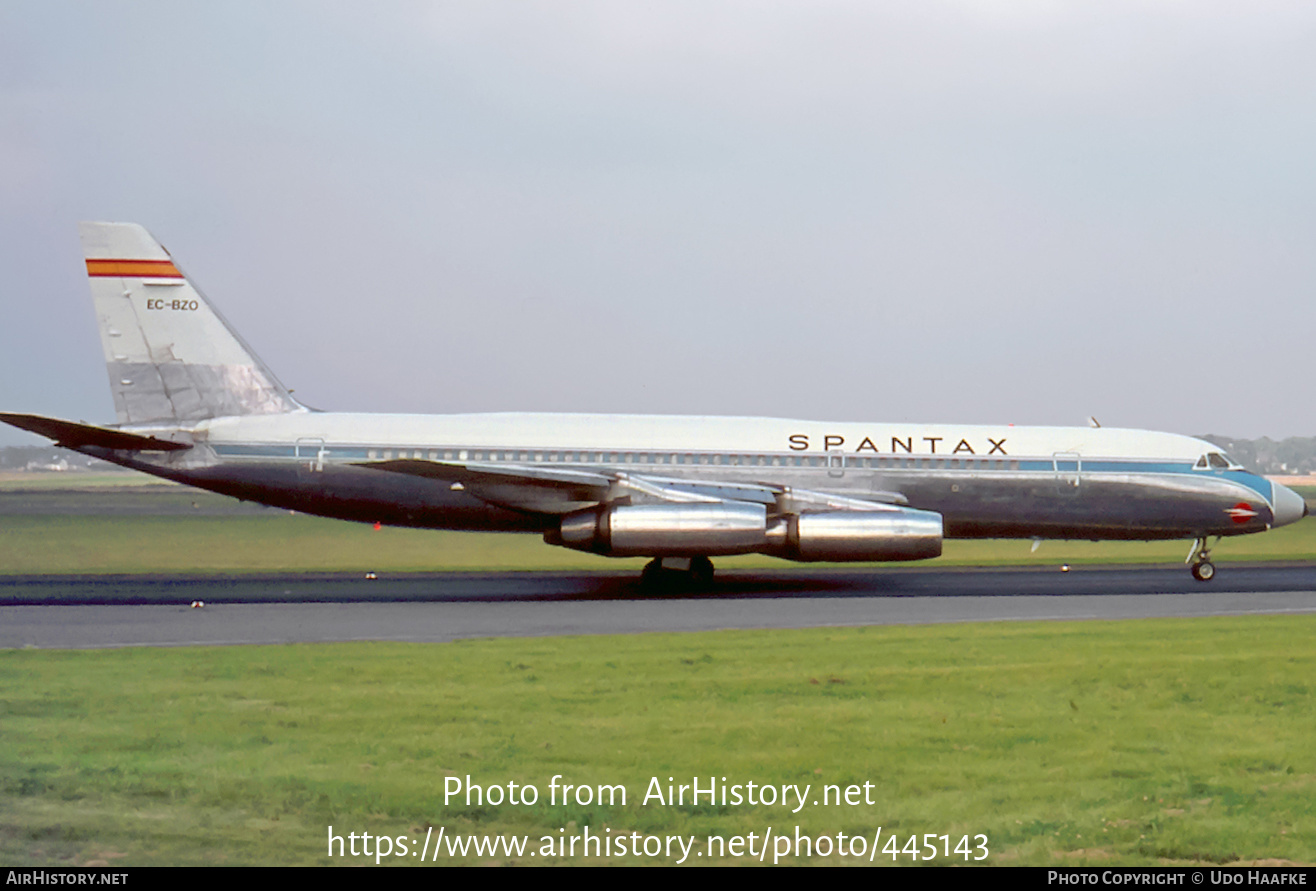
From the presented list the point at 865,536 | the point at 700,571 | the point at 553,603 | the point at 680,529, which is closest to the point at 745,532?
the point at 680,529

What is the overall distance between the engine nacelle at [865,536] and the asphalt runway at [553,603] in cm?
73

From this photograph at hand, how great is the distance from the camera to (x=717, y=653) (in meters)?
11.8

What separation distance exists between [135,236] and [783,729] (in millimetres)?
19305

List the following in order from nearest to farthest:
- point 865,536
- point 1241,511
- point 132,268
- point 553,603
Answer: point 553,603 < point 865,536 < point 132,268 < point 1241,511

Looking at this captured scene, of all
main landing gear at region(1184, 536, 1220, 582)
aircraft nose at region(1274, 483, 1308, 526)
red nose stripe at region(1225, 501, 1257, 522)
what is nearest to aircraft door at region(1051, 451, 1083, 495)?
main landing gear at region(1184, 536, 1220, 582)

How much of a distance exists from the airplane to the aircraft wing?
0.04m

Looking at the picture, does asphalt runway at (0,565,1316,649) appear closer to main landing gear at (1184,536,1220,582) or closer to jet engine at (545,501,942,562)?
main landing gear at (1184,536,1220,582)

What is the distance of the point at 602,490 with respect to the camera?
20234 millimetres

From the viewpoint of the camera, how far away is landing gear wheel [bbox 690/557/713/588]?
21.5m

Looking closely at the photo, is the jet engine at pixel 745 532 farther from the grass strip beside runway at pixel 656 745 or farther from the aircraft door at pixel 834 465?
the grass strip beside runway at pixel 656 745

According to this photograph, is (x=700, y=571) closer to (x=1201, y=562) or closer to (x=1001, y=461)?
(x=1001, y=461)

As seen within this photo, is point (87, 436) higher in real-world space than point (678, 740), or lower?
higher

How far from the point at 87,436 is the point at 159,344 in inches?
99.2

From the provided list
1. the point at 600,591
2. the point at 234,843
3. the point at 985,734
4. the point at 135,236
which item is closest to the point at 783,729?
the point at 985,734
